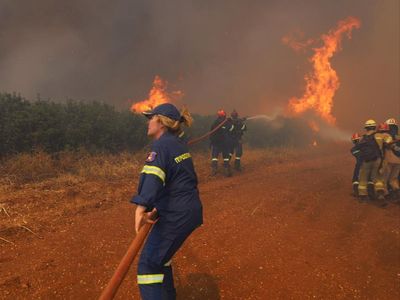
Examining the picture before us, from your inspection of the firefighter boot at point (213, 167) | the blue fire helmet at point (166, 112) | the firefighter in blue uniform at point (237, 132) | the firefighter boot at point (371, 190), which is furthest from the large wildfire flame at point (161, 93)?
the blue fire helmet at point (166, 112)

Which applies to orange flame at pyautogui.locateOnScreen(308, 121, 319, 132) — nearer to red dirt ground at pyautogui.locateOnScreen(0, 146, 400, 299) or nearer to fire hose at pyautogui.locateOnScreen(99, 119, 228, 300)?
red dirt ground at pyautogui.locateOnScreen(0, 146, 400, 299)

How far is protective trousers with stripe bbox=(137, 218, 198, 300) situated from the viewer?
2953 millimetres

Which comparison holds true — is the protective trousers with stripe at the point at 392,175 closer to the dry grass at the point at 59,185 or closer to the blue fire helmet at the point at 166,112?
the dry grass at the point at 59,185

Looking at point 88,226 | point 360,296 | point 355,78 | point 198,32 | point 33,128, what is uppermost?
point 198,32

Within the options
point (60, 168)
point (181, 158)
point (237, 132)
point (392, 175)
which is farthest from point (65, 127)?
point (392, 175)

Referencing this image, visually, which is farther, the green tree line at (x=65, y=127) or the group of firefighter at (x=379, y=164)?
the green tree line at (x=65, y=127)

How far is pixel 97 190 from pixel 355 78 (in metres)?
39.2

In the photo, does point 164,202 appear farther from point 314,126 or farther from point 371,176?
point 314,126

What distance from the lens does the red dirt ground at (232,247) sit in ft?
14.0

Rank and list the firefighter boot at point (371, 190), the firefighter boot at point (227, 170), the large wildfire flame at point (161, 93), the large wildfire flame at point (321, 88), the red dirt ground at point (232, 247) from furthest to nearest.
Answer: the large wildfire flame at point (161, 93) < the large wildfire flame at point (321, 88) < the firefighter boot at point (227, 170) < the firefighter boot at point (371, 190) < the red dirt ground at point (232, 247)

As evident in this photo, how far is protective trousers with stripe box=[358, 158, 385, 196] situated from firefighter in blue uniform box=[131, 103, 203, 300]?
722 cm

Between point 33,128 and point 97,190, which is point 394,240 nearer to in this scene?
point 97,190

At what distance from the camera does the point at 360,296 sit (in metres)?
4.32

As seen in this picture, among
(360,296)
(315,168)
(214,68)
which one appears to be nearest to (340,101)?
(214,68)
